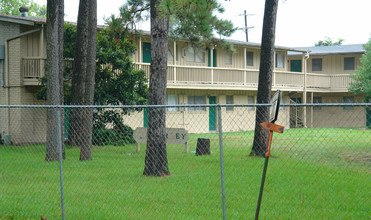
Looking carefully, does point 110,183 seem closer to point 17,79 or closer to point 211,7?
point 211,7

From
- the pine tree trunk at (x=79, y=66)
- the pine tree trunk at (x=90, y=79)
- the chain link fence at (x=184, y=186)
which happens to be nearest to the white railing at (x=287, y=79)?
the pine tree trunk at (x=79, y=66)

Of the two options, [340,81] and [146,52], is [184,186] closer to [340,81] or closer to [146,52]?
[146,52]

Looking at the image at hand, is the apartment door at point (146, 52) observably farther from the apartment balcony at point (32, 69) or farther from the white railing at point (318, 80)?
the white railing at point (318, 80)

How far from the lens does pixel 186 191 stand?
888 centimetres

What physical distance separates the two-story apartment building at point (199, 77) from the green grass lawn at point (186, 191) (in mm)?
1711

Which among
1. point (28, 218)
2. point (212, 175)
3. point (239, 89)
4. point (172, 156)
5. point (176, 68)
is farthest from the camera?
point (239, 89)

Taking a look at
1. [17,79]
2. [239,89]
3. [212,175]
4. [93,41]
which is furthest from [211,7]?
[239,89]

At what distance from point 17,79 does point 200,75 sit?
979 centimetres

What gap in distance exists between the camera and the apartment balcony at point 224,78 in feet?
66.0

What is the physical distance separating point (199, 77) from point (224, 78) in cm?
185

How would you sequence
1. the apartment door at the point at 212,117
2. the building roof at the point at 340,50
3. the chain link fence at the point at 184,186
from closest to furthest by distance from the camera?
1. the chain link fence at the point at 184,186
2. the apartment door at the point at 212,117
3. the building roof at the point at 340,50

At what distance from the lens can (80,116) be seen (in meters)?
15.5

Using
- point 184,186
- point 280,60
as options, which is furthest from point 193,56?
point 184,186

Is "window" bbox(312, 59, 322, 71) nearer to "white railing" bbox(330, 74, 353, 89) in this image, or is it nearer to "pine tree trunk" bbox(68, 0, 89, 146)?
"white railing" bbox(330, 74, 353, 89)
